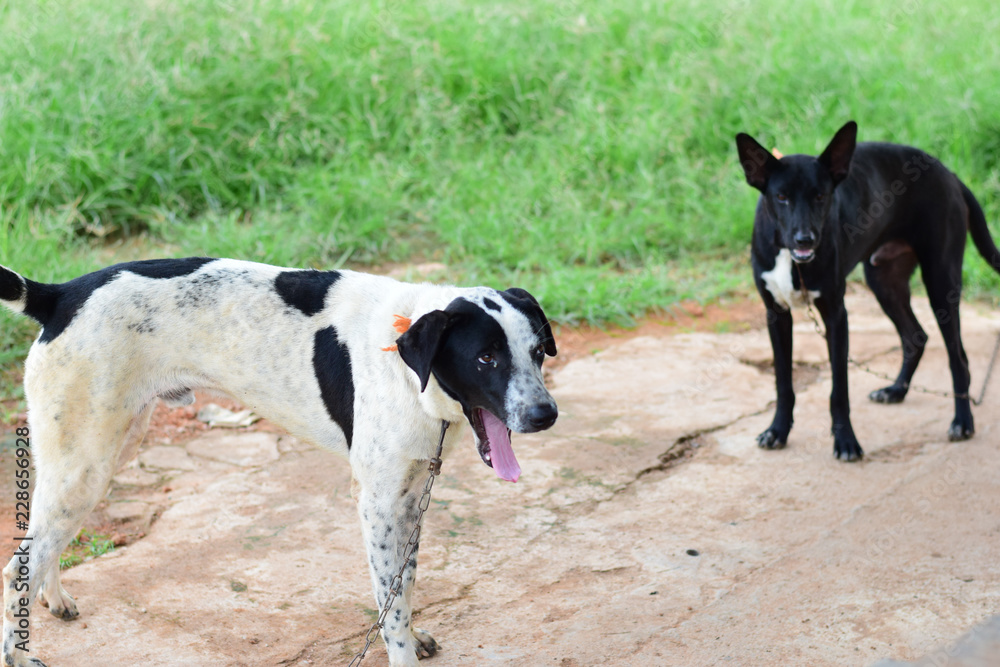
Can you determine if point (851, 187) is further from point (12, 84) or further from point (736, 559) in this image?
point (12, 84)

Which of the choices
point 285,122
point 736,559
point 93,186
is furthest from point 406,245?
point 736,559

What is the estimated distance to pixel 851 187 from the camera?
4207mm

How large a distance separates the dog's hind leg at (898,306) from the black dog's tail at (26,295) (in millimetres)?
3749

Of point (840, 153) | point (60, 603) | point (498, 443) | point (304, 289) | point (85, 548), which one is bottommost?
point (85, 548)

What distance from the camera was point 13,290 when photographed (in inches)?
108

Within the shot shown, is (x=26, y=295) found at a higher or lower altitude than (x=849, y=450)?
higher

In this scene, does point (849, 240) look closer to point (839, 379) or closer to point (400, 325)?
point (839, 379)

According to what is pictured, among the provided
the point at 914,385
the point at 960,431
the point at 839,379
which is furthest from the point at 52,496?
the point at 914,385

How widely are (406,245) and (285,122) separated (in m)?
1.74

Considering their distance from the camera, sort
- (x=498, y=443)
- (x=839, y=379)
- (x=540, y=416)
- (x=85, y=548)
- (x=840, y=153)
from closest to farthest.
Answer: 1. (x=540, y=416)
2. (x=498, y=443)
3. (x=85, y=548)
4. (x=840, y=153)
5. (x=839, y=379)

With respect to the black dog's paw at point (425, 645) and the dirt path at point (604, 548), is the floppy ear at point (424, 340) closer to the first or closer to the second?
the black dog's paw at point (425, 645)

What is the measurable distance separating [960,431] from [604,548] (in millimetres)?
1966

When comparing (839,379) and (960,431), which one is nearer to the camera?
(839,379)

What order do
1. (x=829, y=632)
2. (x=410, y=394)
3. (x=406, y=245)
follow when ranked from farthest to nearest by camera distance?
(x=406, y=245), (x=829, y=632), (x=410, y=394)
